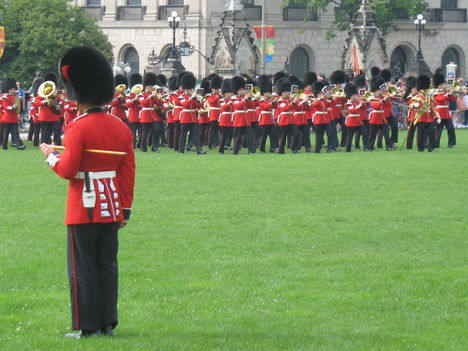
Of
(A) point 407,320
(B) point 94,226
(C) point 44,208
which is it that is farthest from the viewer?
(C) point 44,208

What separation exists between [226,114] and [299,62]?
1332 inches

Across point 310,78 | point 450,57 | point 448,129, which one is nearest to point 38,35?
point 310,78

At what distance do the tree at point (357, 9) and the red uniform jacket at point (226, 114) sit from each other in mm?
28515

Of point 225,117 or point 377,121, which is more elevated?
point 225,117

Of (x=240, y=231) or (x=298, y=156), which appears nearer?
(x=240, y=231)

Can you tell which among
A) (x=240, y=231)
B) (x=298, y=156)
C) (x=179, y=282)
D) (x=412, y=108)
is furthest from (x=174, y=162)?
(x=179, y=282)

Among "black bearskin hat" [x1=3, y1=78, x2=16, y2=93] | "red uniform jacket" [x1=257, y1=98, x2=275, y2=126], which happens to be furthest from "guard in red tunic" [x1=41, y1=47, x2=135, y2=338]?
"black bearskin hat" [x1=3, y1=78, x2=16, y2=93]

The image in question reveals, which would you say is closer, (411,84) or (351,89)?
(351,89)

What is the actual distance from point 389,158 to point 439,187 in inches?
256

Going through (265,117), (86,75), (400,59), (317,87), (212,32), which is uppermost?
(86,75)

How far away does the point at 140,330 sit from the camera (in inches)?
353

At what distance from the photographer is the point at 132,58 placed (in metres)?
61.2

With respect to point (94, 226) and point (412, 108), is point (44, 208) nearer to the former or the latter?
point (94, 226)

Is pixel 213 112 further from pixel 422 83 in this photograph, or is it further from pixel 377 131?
pixel 422 83
